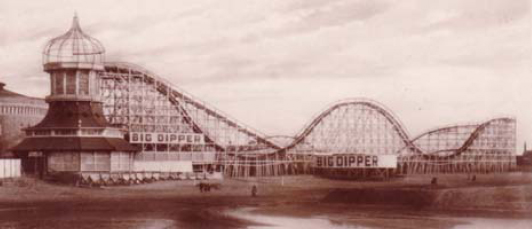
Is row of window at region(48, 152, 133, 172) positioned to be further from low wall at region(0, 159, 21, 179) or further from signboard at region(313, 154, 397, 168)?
signboard at region(313, 154, 397, 168)

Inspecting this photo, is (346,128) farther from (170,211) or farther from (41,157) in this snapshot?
(170,211)

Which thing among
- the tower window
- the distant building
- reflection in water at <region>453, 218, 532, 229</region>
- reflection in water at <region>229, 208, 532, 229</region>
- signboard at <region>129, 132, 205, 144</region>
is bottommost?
reflection in water at <region>453, 218, 532, 229</region>

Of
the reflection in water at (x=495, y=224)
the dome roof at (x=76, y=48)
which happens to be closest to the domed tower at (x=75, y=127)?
the dome roof at (x=76, y=48)

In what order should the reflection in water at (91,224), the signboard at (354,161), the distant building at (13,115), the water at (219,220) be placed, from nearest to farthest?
the reflection in water at (91,224)
the water at (219,220)
the distant building at (13,115)
the signboard at (354,161)

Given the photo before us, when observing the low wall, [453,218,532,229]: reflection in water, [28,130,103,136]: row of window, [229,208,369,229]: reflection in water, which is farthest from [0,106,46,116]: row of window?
[453,218,532,229]: reflection in water

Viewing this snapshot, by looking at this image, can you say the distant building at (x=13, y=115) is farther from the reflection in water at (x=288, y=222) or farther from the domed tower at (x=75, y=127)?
the reflection in water at (x=288, y=222)

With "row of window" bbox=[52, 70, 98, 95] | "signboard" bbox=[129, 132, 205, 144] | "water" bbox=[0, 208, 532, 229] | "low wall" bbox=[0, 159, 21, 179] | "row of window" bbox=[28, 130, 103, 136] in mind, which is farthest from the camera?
"signboard" bbox=[129, 132, 205, 144]
